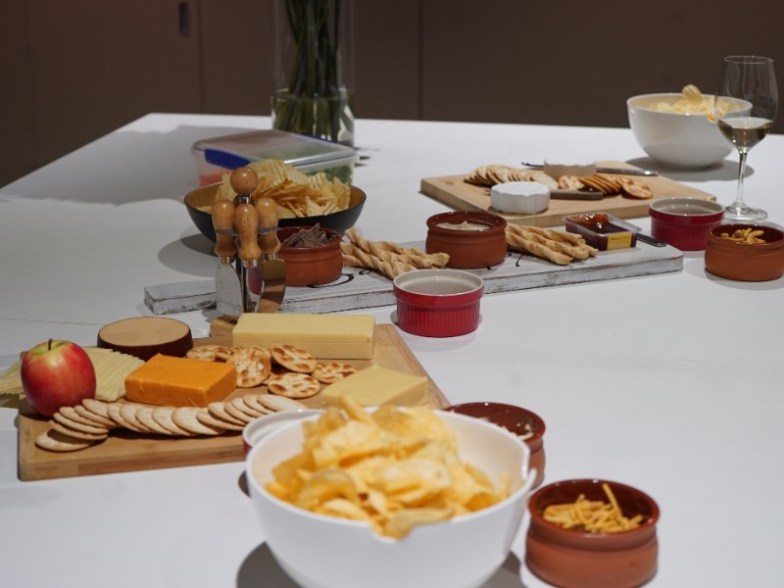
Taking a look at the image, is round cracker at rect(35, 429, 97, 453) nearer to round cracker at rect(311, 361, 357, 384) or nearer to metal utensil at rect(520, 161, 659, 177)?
round cracker at rect(311, 361, 357, 384)

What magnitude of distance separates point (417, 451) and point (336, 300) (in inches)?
31.9

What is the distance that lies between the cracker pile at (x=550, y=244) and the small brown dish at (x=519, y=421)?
25.6 inches

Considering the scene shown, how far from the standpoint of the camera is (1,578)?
0.96m

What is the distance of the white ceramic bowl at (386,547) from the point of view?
785mm

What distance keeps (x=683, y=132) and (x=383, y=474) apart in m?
1.80

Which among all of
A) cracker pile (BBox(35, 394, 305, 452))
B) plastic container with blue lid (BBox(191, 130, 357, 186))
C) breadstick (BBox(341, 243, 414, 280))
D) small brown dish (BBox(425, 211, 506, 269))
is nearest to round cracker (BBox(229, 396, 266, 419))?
cracker pile (BBox(35, 394, 305, 452))

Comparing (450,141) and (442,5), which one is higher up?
(442,5)

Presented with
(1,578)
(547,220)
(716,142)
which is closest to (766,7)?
(716,142)

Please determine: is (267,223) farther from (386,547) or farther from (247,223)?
(386,547)

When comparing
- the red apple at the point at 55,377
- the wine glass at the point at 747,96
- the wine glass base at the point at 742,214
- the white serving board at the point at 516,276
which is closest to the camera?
the red apple at the point at 55,377

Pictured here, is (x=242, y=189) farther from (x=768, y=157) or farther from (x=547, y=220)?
(x=768, y=157)

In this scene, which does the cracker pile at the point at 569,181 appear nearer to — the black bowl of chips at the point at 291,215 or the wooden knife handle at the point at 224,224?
the black bowl of chips at the point at 291,215

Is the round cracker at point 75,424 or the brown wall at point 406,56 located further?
the brown wall at point 406,56

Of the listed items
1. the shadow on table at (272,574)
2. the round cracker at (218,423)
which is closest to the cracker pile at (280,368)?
the round cracker at (218,423)
